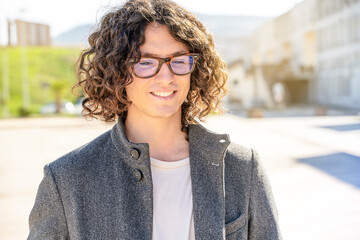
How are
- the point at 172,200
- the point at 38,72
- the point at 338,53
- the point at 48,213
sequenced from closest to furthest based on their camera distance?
the point at 48,213 → the point at 172,200 → the point at 338,53 → the point at 38,72

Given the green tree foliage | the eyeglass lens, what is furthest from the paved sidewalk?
the green tree foliage

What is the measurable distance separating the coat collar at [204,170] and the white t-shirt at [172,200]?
0.13ft

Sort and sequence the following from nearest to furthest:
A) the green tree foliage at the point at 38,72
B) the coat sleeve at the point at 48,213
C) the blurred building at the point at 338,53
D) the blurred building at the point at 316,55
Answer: the coat sleeve at the point at 48,213 < the blurred building at the point at 338,53 < the blurred building at the point at 316,55 < the green tree foliage at the point at 38,72

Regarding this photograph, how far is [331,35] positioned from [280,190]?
72.7 feet

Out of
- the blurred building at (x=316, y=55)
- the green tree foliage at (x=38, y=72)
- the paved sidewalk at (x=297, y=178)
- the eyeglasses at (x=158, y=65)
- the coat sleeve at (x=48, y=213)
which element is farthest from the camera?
the green tree foliage at (x=38, y=72)

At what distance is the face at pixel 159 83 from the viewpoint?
152cm

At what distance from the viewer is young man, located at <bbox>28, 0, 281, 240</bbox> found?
1390 millimetres

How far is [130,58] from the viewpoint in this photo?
1521 mm

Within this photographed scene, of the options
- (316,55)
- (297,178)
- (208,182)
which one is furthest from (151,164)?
(316,55)

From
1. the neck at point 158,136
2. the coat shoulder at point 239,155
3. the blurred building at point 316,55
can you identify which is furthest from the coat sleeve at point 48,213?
the blurred building at point 316,55

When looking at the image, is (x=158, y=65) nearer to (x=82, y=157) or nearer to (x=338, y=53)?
(x=82, y=157)

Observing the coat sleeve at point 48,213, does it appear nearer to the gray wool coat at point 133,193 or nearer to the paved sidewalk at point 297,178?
the gray wool coat at point 133,193

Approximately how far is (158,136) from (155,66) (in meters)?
0.27

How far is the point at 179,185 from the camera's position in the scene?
1511mm
